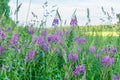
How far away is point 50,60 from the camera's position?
3.00 metres

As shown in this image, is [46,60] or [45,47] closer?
[46,60]

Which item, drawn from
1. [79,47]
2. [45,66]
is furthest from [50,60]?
[79,47]

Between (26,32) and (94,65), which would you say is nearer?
(94,65)

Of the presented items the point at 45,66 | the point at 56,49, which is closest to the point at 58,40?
the point at 56,49

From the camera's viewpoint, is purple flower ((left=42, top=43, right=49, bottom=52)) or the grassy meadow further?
purple flower ((left=42, top=43, right=49, bottom=52))

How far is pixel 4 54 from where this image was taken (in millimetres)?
3008

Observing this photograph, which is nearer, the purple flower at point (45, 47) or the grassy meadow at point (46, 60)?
the grassy meadow at point (46, 60)

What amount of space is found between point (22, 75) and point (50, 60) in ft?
1.07

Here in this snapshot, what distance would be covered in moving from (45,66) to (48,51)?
155 mm

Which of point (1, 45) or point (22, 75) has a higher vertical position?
point (1, 45)

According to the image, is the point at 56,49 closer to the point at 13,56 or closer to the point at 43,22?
the point at 13,56

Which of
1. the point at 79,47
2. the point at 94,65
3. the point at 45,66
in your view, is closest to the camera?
the point at 45,66

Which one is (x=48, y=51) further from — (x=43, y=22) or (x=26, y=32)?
(x=43, y=22)

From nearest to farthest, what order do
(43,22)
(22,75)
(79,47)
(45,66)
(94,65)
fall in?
(22,75) < (45,66) < (94,65) < (79,47) < (43,22)
